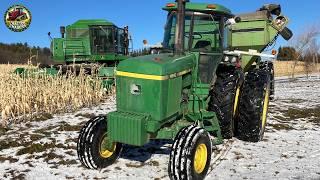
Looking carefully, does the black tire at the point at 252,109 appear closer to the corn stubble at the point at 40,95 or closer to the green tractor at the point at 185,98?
the green tractor at the point at 185,98

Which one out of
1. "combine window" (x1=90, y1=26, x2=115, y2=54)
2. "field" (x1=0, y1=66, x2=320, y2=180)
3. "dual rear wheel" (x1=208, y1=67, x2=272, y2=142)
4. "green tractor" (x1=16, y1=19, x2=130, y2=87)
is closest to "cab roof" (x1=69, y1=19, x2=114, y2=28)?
"green tractor" (x1=16, y1=19, x2=130, y2=87)

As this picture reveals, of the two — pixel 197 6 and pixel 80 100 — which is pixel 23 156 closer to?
pixel 197 6

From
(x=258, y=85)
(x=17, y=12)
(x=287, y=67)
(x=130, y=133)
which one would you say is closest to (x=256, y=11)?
(x=258, y=85)

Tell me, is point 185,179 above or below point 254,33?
below

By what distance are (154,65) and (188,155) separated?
1.19m

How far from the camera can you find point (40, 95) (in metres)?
10.2

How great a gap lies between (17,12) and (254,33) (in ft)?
38.3

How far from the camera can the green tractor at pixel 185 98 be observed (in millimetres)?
4891

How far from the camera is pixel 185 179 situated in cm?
459

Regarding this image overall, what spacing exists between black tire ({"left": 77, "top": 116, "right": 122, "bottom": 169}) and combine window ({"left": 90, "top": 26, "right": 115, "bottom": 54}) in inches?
508

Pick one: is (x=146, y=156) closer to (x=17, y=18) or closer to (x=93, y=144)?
(x=93, y=144)

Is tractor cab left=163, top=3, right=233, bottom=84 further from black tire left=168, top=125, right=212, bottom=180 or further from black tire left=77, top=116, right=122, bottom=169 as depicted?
black tire left=77, top=116, right=122, bottom=169

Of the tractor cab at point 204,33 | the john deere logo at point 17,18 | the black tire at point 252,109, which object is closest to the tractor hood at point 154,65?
the tractor cab at point 204,33

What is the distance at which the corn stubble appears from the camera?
30.3 ft
